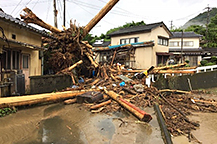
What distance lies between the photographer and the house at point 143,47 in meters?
17.1

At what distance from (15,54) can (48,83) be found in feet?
7.12

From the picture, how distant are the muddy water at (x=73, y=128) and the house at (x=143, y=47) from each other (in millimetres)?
12545

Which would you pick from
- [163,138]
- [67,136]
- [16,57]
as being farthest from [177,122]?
[16,57]

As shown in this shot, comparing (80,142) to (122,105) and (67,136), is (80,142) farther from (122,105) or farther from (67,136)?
(122,105)

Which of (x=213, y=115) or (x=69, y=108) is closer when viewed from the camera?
(x=69, y=108)

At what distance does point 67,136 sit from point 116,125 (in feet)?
4.63

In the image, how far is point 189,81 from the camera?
992 cm

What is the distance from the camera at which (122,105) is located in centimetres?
559

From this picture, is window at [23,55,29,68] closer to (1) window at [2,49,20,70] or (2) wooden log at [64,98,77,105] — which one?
(1) window at [2,49,20,70]

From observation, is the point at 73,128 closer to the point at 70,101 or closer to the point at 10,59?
the point at 70,101

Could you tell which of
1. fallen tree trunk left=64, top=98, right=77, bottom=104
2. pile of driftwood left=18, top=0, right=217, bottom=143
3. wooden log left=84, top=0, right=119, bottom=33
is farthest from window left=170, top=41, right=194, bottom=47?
fallen tree trunk left=64, top=98, right=77, bottom=104

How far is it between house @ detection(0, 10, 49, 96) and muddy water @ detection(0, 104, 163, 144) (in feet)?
5.68

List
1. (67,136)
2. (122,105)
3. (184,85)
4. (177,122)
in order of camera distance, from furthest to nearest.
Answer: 1. (184,85)
2. (122,105)
3. (177,122)
4. (67,136)

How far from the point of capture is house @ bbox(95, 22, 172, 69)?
56.2 feet
